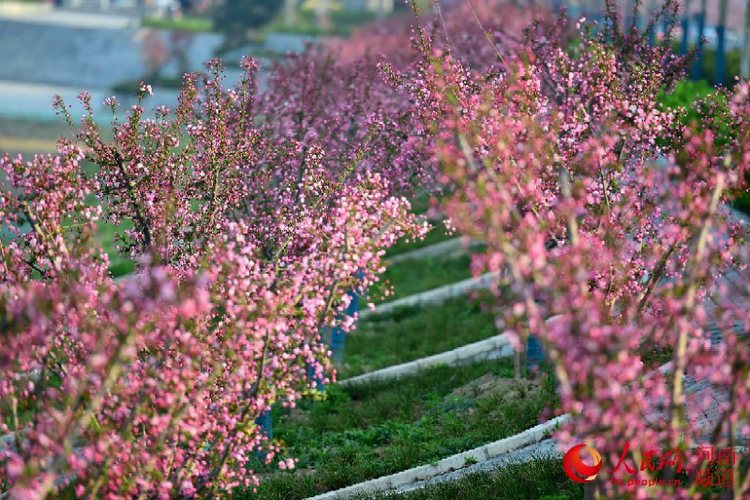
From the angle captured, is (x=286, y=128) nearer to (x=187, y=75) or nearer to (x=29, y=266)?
(x=187, y=75)

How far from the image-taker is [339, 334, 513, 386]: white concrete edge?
64.6 feet

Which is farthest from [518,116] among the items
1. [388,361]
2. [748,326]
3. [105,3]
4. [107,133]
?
[105,3]

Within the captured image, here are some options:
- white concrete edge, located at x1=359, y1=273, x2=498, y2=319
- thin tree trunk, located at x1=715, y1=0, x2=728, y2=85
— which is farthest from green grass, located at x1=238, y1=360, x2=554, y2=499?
thin tree trunk, located at x1=715, y1=0, x2=728, y2=85

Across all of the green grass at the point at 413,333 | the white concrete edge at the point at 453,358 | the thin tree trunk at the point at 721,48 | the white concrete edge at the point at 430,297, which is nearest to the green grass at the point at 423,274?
the white concrete edge at the point at 430,297

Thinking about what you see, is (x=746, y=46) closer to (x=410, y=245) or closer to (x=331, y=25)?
(x=410, y=245)

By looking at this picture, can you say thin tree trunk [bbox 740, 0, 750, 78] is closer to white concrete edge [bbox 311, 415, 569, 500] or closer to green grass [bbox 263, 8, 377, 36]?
white concrete edge [bbox 311, 415, 569, 500]

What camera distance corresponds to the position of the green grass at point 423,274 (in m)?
26.8

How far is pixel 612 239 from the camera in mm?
10305

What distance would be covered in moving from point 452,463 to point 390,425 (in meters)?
2.45

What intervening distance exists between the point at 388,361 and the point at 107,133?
140 ft

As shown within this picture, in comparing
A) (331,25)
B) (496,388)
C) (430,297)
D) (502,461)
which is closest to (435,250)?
(430,297)

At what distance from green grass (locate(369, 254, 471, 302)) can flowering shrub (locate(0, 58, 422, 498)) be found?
445 inches

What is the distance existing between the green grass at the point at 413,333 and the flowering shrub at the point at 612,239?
9.23 ft

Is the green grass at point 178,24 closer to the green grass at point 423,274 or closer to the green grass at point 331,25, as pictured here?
the green grass at point 331,25
